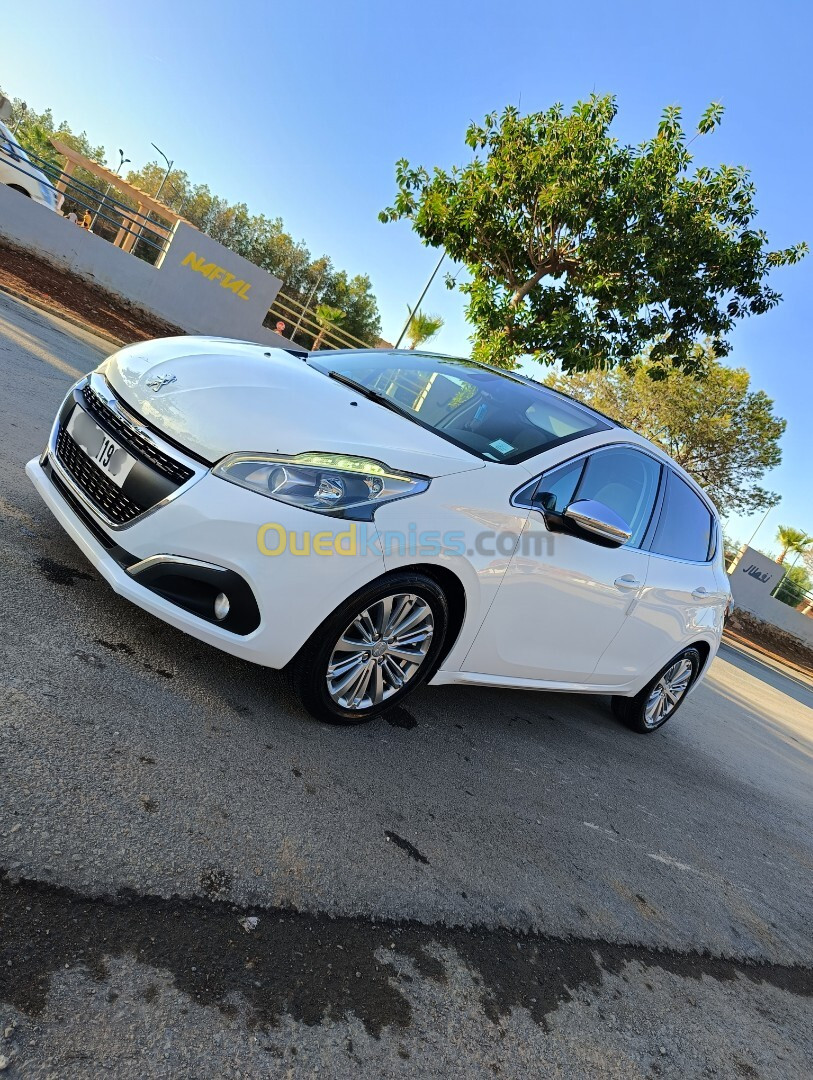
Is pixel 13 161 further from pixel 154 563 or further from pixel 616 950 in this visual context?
pixel 616 950

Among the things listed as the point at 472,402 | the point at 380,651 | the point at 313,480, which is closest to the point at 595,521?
the point at 472,402

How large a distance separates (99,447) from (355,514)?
1147 mm

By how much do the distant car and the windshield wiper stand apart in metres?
14.4

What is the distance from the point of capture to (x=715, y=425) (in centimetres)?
3031

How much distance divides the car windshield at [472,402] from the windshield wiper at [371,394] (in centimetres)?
1

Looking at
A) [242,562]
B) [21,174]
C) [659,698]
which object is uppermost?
[21,174]

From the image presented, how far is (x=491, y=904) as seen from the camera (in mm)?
2490

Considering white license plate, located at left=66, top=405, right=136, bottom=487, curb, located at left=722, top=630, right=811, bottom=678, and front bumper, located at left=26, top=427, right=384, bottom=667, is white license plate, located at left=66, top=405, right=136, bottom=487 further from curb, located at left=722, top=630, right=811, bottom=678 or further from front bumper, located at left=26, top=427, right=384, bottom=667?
curb, located at left=722, top=630, right=811, bottom=678

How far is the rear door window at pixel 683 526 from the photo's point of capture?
4406 millimetres

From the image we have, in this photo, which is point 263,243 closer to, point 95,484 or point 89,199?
point 89,199

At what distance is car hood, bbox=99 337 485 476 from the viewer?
9.04ft

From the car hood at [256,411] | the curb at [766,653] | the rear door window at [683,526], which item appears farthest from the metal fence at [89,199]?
the curb at [766,653]

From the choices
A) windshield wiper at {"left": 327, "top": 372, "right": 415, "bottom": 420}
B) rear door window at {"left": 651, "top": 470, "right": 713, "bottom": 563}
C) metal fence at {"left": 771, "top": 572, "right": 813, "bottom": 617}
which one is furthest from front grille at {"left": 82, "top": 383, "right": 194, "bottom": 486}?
metal fence at {"left": 771, "top": 572, "right": 813, "bottom": 617}

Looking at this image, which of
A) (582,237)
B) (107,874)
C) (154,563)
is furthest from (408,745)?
(582,237)
